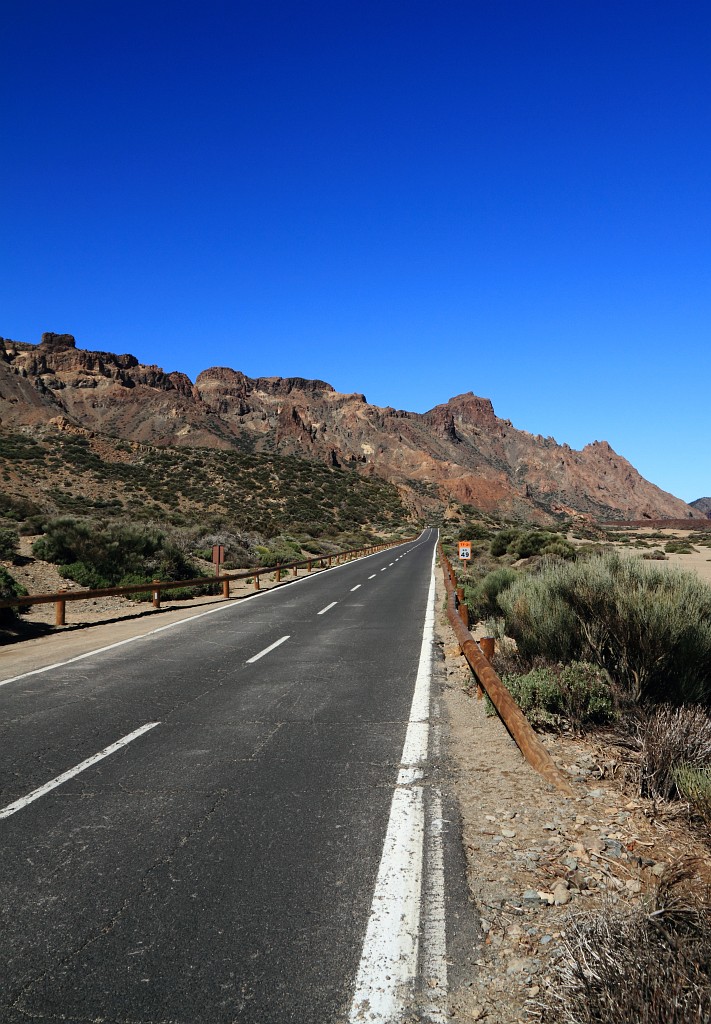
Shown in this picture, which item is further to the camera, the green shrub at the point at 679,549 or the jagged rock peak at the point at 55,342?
the jagged rock peak at the point at 55,342

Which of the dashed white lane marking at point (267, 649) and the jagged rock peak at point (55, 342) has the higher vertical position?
the jagged rock peak at point (55, 342)

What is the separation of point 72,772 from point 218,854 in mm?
2057

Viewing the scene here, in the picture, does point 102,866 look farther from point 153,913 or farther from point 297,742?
point 297,742

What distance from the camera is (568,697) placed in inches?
234

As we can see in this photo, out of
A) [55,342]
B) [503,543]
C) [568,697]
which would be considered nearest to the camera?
[568,697]

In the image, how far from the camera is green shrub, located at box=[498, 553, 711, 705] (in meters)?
6.07

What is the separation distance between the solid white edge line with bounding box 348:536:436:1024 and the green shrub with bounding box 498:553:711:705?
2.68 m

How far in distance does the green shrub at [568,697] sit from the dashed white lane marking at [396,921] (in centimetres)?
160

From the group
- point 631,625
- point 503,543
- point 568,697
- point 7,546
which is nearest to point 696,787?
point 568,697

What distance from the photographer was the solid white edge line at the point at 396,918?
254 cm

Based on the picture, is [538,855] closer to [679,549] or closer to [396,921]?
[396,921]

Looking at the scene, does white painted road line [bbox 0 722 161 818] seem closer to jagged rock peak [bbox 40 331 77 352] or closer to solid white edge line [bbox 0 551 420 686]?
solid white edge line [bbox 0 551 420 686]

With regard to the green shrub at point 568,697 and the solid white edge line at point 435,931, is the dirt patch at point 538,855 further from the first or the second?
the green shrub at point 568,697

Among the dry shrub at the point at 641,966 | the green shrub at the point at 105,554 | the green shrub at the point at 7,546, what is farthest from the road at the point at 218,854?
the green shrub at the point at 7,546
